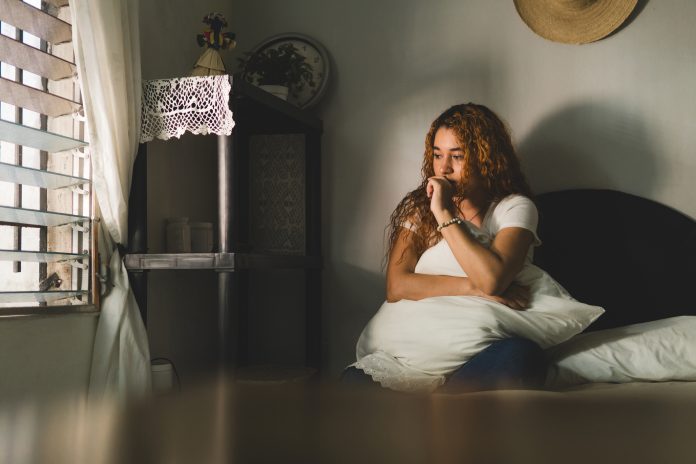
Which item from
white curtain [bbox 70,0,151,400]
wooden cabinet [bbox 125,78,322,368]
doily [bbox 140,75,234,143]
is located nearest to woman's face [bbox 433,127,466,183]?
wooden cabinet [bbox 125,78,322,368]

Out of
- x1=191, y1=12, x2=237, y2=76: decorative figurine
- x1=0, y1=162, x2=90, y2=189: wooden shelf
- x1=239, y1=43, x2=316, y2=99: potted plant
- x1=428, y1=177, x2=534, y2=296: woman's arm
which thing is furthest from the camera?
x1=239, y1=43, x2=316, y2=99: potted plant

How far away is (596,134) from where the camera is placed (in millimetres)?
2020

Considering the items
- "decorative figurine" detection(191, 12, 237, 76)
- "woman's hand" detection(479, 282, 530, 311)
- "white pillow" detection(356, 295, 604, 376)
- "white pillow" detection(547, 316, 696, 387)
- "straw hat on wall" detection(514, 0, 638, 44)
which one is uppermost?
"straw hat on wall" detection(514, 0, 638, 44)

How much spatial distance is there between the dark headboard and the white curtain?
1.19m

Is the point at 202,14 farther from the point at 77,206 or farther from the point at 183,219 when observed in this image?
the point at 77,206

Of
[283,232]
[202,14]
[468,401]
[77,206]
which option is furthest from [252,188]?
[468,401]

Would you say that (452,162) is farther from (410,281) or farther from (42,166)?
(42,166)

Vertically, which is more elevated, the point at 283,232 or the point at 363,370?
the point at 283,232

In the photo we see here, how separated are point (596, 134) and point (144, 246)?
4.56 feet

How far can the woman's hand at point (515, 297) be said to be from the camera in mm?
1556

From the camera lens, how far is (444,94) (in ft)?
7.09

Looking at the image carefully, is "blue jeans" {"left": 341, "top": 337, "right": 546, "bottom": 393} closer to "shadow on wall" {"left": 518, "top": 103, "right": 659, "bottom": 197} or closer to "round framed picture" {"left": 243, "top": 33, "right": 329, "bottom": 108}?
"shadow on wall" {"left": 518, "top": 103, "right": 659, "bottom": 197}

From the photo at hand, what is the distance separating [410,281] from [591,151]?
776 millimetres

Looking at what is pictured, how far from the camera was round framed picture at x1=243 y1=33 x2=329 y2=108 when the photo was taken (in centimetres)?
217
